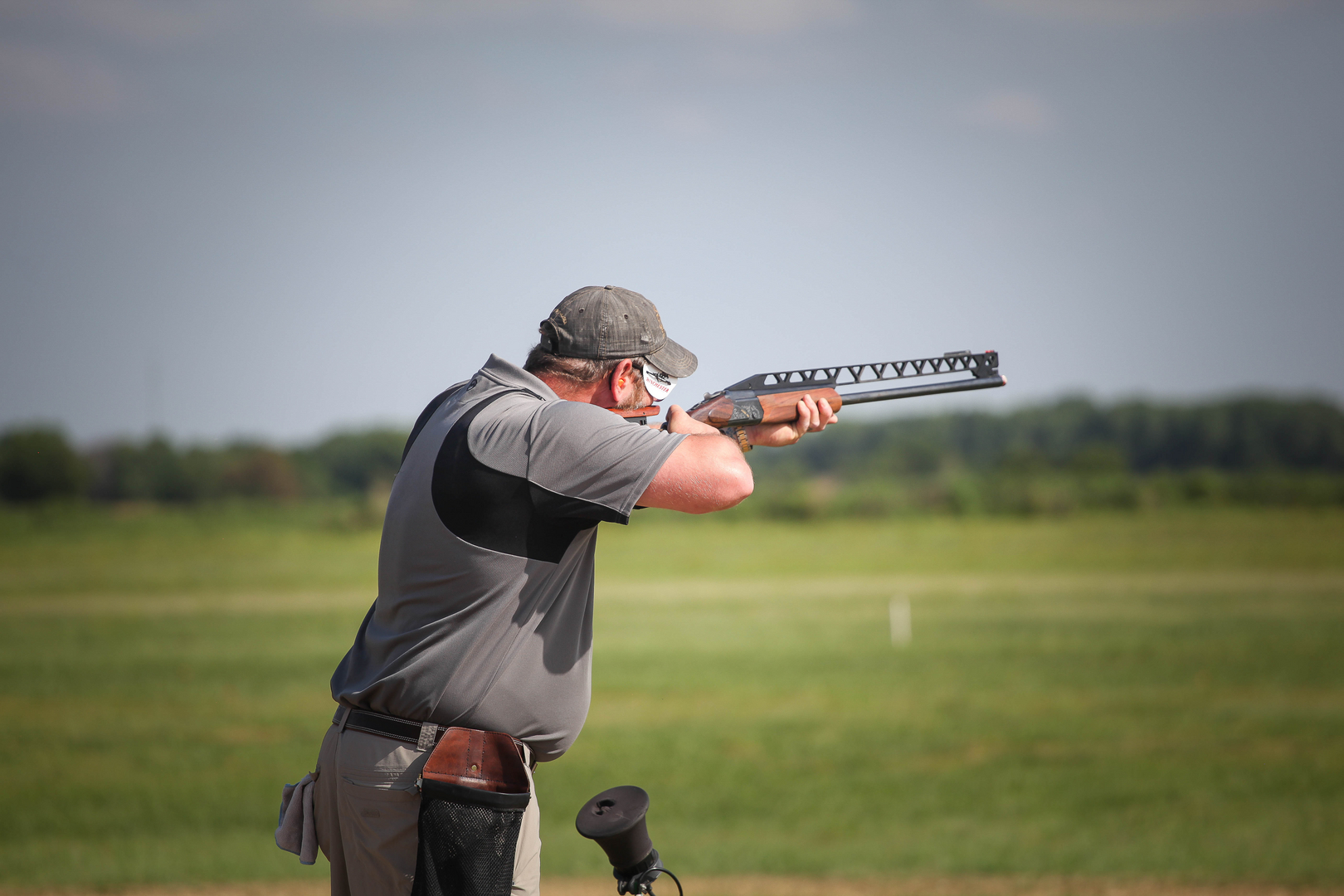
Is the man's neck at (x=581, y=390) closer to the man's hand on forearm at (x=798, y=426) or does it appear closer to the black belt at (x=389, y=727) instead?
the man's hand on forearm at (x=798, y=426)

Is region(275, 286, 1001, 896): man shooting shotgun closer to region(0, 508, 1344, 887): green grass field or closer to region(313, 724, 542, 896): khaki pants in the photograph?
region(313, 724, 542, 896): khaki pants

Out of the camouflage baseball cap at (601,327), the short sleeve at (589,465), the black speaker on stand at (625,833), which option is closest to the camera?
the short sleeve at (589,465)

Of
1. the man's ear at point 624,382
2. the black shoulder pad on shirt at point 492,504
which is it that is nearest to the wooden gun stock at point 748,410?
the man's ear at point 624,382

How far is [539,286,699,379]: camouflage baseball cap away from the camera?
3004mm

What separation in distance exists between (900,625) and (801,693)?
10.8m

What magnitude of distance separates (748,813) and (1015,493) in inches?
1980

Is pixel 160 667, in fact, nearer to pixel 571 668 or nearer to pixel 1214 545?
pixel 571 668

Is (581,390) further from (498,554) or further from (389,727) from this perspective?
(389,727)

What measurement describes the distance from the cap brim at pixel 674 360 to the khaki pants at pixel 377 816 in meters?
1.18

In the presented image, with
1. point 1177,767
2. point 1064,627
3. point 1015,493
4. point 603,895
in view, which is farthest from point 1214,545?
point 603,895

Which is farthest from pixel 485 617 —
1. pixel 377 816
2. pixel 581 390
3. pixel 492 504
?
pixel 581 390

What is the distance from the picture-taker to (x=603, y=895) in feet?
30.5

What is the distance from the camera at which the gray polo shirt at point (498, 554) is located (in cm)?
264

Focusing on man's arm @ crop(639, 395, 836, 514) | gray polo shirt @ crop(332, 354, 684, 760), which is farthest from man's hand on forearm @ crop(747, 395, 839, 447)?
gray polo shirt @ crop(332, 354, 684, 760)
